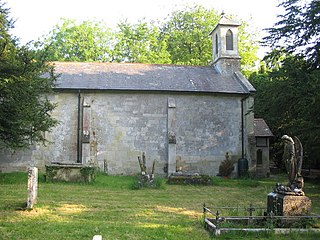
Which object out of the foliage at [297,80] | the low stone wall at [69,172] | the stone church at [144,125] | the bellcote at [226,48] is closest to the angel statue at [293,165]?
the foliage at [297,80]

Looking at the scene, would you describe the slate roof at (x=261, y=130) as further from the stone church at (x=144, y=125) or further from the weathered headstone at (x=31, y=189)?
the weathered headstone at (x=31, y=189)

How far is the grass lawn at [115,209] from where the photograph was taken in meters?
8.24

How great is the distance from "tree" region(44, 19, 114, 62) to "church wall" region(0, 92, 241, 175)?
58.4 feet

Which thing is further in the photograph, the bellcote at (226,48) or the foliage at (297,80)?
the bellcote at (226,48)

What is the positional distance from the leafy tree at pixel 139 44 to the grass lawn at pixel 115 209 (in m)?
22.6

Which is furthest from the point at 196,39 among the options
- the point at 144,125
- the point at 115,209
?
the point at 115,209

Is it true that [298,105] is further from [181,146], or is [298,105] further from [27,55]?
[27,55]

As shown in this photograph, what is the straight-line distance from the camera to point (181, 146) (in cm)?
2297

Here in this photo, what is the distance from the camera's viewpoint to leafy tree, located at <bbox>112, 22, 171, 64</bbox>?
127 feet

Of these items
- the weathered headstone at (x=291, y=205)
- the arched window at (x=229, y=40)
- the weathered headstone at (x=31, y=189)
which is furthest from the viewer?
the arched window at (x=229, y=40)

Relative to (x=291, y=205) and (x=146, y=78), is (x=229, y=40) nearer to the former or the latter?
(x=146, y=78)

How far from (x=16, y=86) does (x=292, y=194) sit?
8517 millimetres

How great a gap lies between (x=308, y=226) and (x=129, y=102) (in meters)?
15.7

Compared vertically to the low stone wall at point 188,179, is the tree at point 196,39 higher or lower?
higher
